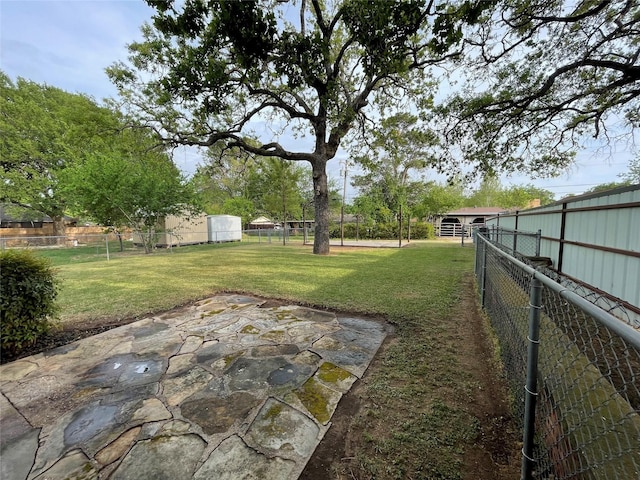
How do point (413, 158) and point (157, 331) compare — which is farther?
point (413, 158)

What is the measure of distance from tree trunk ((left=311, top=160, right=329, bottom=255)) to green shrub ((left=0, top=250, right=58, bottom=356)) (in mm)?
9058

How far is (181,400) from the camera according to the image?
2215mm

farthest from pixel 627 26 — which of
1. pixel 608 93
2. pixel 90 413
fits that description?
pixel 90 413

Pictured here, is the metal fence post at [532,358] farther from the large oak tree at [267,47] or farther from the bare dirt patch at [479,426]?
the large oak tree at [267,47]

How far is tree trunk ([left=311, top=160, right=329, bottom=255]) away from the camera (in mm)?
11352

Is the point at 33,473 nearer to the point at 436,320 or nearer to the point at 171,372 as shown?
the point at 171,372

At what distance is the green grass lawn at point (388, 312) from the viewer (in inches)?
68.1

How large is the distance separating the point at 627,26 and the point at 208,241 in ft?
70.3

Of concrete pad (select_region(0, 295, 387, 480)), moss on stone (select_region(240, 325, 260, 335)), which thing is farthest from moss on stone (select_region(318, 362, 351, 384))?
moss on stone (select_region(240, 325, 260, 335))

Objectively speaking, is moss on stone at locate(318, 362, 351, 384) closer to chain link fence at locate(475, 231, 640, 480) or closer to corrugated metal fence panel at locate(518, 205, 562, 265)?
chain link fence at locate(475, 231, 640, 480)

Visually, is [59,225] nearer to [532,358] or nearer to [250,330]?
[250,330]

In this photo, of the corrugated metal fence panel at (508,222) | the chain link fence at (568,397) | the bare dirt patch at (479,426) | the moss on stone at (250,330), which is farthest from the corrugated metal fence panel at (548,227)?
the moss on stone at (250,330)

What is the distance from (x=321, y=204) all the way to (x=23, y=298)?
953 cm

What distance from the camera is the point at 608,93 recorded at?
7387mm
